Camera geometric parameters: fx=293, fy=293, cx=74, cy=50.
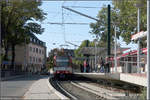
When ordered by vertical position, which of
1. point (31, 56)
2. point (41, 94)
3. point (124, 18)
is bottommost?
point (41, 94)

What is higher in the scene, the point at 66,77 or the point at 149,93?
the point at 149,93

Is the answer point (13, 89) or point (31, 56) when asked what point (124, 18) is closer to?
point (13, 89)

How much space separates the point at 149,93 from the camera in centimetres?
774

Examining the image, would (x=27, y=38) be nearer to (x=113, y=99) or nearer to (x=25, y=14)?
(x=25, y=14)

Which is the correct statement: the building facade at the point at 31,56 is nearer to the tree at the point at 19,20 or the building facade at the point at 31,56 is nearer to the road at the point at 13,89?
the tree at the point at 19,20

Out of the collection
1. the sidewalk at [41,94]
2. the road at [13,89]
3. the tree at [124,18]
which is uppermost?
the tree at [124,18]

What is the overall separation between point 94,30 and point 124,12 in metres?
6.20

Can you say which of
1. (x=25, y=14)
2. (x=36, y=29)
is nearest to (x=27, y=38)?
(x=36, y=29)

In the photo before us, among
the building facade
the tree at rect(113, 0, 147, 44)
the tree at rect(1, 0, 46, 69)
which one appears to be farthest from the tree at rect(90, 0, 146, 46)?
the building facade

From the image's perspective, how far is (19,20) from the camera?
2202 inches

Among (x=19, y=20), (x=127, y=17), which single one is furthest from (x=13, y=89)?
(x=19, y=20)

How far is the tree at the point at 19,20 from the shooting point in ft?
170

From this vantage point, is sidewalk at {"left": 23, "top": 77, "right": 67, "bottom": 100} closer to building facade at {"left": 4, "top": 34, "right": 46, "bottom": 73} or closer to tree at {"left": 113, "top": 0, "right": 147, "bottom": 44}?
tree at {"left": 113, "top": 0, "right": 147, "bottom": 44}

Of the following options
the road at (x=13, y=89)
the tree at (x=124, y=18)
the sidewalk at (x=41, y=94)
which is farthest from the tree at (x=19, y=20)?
the sidewalk at (x=41, y=94)
